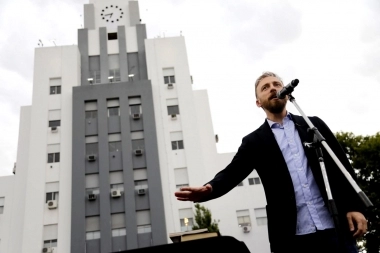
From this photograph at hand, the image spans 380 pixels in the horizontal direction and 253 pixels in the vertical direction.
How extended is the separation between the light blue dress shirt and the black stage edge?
91 cm

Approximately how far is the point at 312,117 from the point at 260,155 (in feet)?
1.91

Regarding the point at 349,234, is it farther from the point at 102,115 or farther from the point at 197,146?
the point at 102,115

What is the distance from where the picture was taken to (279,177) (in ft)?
8.74

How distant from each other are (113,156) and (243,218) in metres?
9.28

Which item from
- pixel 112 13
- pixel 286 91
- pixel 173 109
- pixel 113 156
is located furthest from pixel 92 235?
pixel 286 91

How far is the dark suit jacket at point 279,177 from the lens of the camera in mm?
2525

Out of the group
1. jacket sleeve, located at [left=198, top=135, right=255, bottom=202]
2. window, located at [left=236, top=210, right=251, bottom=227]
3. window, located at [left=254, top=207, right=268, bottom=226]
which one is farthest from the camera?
window, located at [left=254, top=207, right=268, bottom=226]

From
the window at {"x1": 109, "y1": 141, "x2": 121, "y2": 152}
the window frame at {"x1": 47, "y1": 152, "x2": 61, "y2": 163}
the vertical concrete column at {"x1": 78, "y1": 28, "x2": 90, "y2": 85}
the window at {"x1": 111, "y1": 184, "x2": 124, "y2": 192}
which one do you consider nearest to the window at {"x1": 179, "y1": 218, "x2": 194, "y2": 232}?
the window at {"x1": 111, "y1": 184, "x2": 124, "y2": 192}

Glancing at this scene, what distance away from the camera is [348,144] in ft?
66.5

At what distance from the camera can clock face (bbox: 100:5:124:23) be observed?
1196 inches

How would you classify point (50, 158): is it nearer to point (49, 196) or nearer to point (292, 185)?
point (49, 196)

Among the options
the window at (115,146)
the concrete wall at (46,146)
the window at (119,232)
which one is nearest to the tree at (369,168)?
the window at (119,232)

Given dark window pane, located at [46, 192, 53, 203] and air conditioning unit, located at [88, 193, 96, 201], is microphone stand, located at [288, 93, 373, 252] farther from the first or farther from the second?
dark window pane, located at [46, 192, 53, 203]

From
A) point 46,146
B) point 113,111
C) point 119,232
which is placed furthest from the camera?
point 113,111
